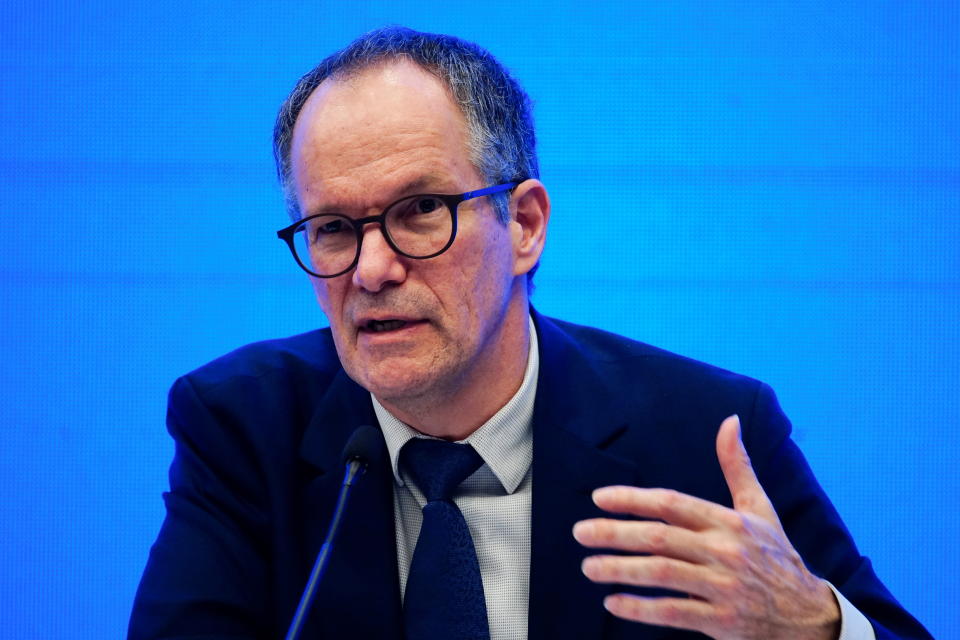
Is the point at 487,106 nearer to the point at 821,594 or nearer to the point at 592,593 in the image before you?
the point at 592,593

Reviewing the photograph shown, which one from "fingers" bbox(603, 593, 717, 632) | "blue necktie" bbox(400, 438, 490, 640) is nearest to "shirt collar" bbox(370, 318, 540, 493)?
"blue necktie" bbox(400, 438, 490, 640)

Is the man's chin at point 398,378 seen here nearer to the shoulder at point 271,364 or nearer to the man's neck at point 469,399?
the man's neck at point 469,399

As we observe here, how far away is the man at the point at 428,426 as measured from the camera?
170 cm

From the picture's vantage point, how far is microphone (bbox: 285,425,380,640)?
1392 mm

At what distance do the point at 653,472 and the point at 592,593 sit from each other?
0.28 meters

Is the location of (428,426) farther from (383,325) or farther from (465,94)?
(465,94)

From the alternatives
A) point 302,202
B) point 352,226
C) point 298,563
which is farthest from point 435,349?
point 298,563

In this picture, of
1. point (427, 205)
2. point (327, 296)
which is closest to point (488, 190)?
point (427, 205)

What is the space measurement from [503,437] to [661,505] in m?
0.65

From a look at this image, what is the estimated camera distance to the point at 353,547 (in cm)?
179

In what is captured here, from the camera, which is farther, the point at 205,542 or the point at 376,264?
the point at 205,542

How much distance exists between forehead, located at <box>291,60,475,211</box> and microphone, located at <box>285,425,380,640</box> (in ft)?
1.48

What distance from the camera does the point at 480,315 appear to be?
5.84 feet

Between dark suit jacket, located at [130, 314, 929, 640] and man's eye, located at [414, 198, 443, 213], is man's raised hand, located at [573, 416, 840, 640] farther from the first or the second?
man's eye, located at [414, 198, 443, 213]
